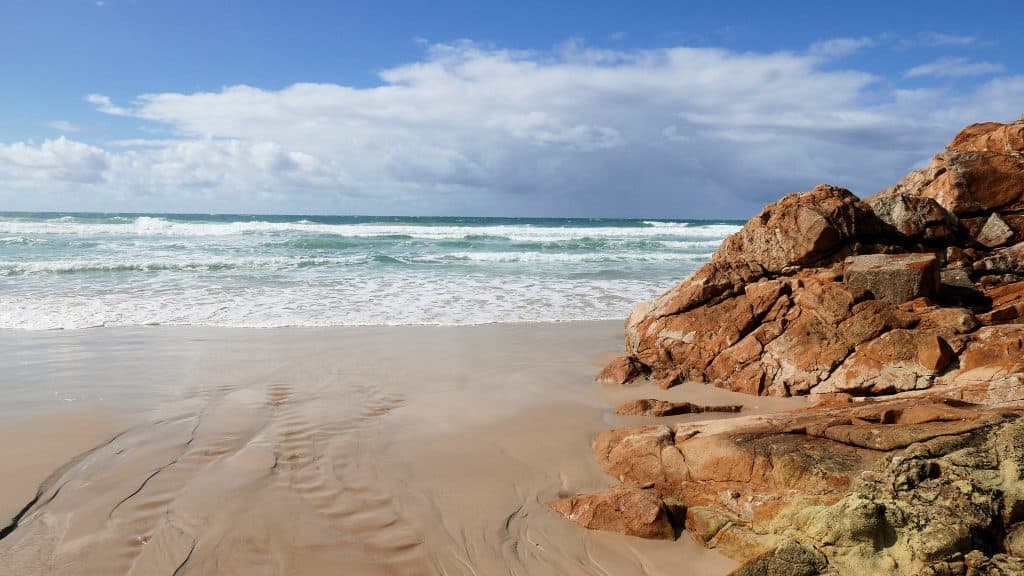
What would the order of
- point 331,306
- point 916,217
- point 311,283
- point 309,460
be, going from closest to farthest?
point 309,460
point 916,217
point 331,306
point 311,283

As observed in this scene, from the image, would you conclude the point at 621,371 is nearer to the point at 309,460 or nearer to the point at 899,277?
the point at 899,277

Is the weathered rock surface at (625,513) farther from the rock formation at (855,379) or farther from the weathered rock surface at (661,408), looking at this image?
the weathered rock surface at (661,408)

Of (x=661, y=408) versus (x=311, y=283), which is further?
(x=311, y=283)

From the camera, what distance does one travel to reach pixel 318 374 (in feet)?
24.1

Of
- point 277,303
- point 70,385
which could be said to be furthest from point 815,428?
point 277,303

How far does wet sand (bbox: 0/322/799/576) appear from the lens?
3.59m

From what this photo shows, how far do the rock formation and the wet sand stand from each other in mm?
394

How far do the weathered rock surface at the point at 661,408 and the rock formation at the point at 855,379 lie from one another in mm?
66

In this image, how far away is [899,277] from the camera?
21.4 feet

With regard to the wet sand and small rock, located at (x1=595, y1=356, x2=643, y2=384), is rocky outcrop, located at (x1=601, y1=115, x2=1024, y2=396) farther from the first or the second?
the wet sand

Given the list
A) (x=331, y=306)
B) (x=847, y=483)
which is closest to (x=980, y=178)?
(x=847, y=483)

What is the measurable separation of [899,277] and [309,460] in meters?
6.20

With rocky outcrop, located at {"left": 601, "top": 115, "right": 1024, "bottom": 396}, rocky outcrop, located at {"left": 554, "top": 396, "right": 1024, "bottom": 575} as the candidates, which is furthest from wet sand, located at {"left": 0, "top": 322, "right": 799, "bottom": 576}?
rocky outcrop, located at {"left": 601, "top": 115, "right": 1024, "bottom": 396}

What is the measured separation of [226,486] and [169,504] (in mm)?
370
